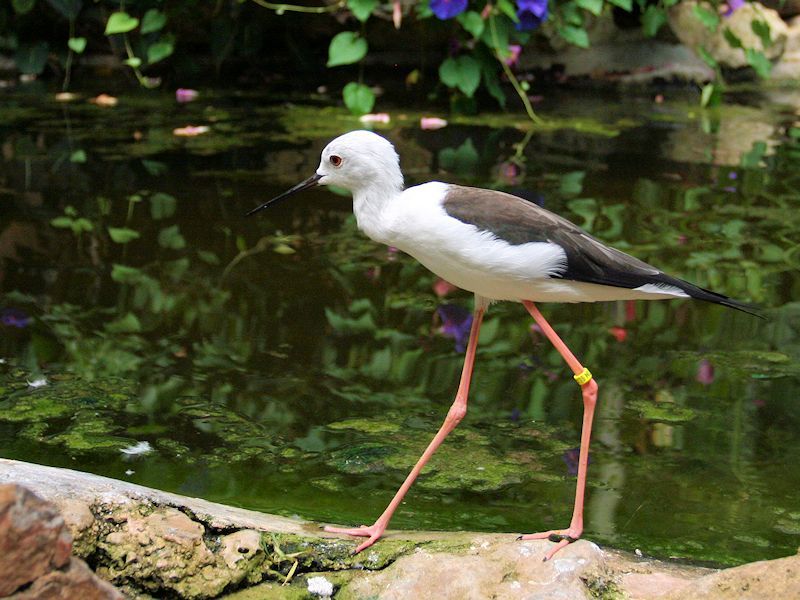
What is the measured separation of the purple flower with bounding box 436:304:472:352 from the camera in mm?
4625

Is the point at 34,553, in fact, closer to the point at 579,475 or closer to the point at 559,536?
the point at 559,536

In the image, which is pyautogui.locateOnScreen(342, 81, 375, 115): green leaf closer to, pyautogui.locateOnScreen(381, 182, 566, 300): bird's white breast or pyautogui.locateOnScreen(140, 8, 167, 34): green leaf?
pyautogui.locateOnScreen(140, 8, 167, 34): green leaf

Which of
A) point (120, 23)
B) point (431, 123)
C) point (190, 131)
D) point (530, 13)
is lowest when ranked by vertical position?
point (190, 131)

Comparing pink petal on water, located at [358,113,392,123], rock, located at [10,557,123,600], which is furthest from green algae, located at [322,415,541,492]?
pink petal on water, located at [358,113,392,123]

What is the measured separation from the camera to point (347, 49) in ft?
26.1

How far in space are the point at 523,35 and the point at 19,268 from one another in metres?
4.32

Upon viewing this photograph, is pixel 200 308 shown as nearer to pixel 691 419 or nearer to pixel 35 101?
pixel 691 419

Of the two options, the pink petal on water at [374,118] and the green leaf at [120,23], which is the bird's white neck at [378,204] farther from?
the green leaf at [120,23]

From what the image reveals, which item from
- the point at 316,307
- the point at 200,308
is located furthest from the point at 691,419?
the point at 200,308

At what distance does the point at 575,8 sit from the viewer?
27.2ft

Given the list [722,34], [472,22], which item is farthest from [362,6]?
[722,34]

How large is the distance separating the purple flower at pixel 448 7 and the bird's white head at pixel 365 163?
4501 mm

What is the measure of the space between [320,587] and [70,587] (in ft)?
2.24

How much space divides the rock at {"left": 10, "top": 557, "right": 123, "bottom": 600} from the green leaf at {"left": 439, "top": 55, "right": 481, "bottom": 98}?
6129 millimetres
